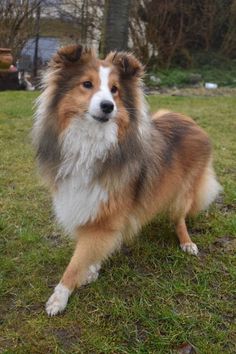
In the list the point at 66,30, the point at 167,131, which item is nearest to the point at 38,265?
the point at 167,131

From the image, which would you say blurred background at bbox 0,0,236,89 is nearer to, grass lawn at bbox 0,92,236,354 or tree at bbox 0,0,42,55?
tree at bbox 0,0,42,55

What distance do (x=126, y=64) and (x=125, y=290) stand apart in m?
1.35

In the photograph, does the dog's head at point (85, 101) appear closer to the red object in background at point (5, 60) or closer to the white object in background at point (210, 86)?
the red object in background at point (5, 60)

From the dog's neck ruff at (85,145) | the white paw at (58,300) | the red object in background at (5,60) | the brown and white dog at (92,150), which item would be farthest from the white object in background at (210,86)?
the white paw at (58,300)

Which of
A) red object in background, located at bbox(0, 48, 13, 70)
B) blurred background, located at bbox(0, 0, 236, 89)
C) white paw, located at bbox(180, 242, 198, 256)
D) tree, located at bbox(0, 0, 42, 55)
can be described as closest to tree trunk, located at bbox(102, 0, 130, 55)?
white paw, located at bbox(180, 242, 198, 256)

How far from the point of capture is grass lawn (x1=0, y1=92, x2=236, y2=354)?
7.78 feet

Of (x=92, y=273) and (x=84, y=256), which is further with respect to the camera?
(x=92, y=273)

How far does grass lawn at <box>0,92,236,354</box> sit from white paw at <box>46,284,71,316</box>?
0.13 feet

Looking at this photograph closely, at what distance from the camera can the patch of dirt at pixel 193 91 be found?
10880 mm

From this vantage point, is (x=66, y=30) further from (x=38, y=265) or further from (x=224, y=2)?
(x=38, y=265)

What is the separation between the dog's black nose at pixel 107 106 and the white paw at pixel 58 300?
1.04 m

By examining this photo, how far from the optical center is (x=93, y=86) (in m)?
2.54

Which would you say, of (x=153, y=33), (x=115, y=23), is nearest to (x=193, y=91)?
(x=153, y=33)

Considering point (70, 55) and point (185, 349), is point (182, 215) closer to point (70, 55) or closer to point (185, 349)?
point (185, 349)
